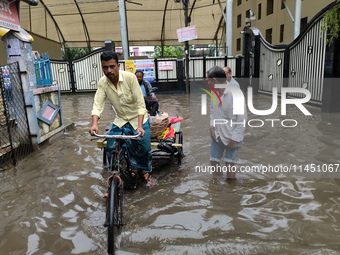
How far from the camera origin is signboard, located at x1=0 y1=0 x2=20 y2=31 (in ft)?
18.0

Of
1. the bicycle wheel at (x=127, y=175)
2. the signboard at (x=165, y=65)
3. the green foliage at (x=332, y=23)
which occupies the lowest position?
the bicycle wheel at (x=127, y=175)

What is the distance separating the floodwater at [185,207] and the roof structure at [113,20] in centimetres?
1872

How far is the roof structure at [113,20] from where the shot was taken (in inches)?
869

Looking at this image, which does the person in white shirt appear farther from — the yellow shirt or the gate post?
the gate post

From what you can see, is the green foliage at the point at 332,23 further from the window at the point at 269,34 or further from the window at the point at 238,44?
the window at the point at 238,44

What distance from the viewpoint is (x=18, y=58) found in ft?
19.4

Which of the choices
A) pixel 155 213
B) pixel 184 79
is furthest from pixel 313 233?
pixel 184 79

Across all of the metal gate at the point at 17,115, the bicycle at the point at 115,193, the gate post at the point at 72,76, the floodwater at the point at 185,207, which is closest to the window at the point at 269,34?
the gate post at the point at 72,76

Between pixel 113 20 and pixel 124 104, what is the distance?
2295cm

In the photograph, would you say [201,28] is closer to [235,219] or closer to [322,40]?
[322,40]

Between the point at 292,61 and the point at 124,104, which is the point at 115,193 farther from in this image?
the point at 292,61

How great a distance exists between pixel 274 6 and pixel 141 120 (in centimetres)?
2350

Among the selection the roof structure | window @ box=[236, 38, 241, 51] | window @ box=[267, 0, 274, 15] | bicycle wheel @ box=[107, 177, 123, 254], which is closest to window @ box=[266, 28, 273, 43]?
window @ box=[267, 0, 274, 15]

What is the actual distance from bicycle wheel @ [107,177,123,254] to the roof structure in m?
20.5
